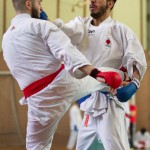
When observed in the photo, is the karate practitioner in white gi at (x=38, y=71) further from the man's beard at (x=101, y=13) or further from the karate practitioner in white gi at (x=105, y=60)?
the man's beard at (x=101, y=13)

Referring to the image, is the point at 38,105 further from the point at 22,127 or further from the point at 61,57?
the point at 22,127

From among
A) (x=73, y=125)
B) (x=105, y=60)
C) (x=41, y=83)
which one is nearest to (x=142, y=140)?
(x=73, y=125)

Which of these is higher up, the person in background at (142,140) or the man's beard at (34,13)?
the man's beard at (34,13)

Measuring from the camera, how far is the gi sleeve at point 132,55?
7.84 feet

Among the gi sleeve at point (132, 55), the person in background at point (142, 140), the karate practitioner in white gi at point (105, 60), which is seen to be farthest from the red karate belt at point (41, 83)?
the person in background at point (142, 140)

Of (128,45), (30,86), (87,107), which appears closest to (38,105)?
(30,86)

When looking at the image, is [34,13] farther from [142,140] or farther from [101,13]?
[142,140]

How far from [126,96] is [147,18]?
298 inches

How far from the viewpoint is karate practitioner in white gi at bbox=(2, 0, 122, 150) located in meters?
2.16

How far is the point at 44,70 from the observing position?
2.21 metres

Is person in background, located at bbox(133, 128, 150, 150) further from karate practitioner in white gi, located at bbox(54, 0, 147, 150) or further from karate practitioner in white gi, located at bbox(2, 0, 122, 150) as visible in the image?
karate practitioner in white gi, located at bbox(2, 0, 122, 150)

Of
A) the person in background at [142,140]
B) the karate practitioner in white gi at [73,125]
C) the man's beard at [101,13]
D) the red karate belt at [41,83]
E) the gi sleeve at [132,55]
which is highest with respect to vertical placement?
the man's beard at [101,13]

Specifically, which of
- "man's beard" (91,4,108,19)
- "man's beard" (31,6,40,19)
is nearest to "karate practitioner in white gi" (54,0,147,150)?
"man's beard" (91,4,108,19)

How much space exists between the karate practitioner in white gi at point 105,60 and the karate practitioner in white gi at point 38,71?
19 cm
